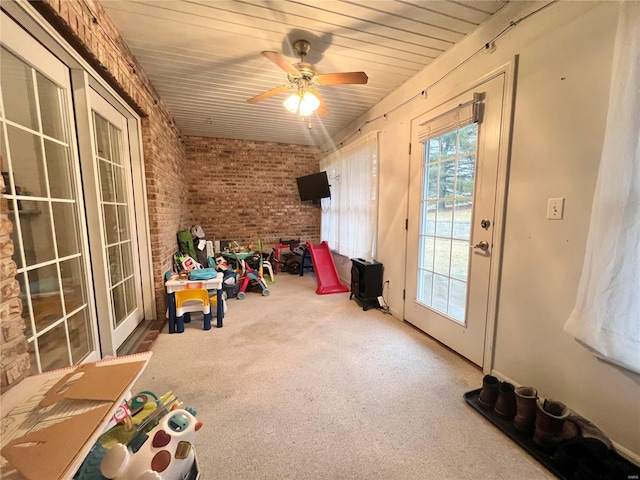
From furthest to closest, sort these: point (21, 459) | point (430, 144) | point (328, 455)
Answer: point (430, 144) → point (328, 455) → point (21, 459)

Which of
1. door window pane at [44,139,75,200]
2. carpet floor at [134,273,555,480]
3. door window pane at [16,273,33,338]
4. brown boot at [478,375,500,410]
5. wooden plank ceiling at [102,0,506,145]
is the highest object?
wooden plank ceiling at [102,0,506,145]

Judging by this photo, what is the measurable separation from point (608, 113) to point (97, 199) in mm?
3034

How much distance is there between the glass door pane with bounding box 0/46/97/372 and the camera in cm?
126

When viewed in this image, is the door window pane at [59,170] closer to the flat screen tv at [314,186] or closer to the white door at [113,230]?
the white door at [113,230]

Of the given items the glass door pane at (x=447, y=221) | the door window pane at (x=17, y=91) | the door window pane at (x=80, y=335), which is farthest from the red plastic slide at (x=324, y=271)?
the door window pane at (x=17, y=91)

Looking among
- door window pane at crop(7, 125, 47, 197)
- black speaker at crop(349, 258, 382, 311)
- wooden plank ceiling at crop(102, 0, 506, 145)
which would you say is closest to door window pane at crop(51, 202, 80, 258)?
door window pane at crop(7, 125, 47, 197)

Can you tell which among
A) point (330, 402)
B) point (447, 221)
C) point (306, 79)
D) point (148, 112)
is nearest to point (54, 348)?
point (330, 402)

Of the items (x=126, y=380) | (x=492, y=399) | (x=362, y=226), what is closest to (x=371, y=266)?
(x=362, y=226)

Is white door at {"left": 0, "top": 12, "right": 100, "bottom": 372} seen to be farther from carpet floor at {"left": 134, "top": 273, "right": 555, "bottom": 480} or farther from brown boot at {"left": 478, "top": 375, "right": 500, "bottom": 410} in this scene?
brown boot at {"left": 478, "top": 375, "right": 500, "bottom": 410}

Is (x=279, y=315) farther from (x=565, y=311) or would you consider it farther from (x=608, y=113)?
(x=608, y=113)

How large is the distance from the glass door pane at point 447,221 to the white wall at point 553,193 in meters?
0.36

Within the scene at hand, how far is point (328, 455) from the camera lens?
1.34m

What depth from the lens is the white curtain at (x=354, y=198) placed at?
3.51 metres

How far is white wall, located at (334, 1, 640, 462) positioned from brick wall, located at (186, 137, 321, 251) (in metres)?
4.06
